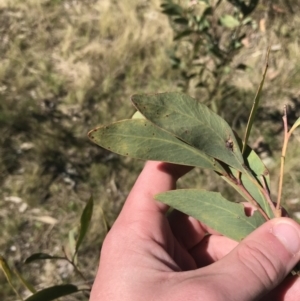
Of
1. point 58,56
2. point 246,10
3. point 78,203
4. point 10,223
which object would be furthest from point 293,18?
point 10,223

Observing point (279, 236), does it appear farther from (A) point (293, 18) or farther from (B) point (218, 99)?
(A) point (293, 18)

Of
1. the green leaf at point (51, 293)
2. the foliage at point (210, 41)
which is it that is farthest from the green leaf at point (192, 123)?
the foliage at point (210, 41)

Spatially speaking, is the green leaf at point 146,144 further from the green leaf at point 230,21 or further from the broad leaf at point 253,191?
the green leaf at point 230,21

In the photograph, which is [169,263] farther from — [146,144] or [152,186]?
[146,144]

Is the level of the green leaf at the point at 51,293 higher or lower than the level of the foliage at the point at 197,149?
lower

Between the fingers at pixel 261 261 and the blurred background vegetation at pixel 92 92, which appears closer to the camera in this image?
the fingers at pixel 261 261

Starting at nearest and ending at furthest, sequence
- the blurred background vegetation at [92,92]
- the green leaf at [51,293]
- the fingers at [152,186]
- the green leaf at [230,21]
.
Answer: the green leaf at [51,293]
the fingers at [152,186]
the green leaf at [230,21]
the blurred background vegetation at [92,92]

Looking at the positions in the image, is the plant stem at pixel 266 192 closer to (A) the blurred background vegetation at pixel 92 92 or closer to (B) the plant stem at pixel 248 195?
(B) the plant stem at pixel 248 195

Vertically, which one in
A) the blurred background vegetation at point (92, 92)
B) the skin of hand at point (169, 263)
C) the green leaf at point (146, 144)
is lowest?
the blurred background vegetation at point (92, 92)

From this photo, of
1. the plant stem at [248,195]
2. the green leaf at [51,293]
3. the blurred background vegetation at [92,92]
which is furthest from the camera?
the blurred background vegetation at [92,92]
